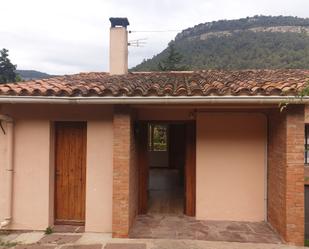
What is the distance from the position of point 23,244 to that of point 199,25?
38254 mm

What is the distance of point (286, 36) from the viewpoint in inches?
1232

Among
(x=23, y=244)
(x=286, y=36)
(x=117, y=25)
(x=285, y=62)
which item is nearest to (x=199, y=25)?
(x=286, y=36)

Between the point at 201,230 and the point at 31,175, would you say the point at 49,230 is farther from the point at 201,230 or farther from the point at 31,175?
the point at 201,230

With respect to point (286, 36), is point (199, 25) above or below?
above

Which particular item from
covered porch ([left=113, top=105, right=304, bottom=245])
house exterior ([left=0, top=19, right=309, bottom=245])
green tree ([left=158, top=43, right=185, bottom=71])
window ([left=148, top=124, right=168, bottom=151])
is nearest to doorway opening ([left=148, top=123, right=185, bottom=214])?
window ([left=148, top=124, right=168, bottom=151])

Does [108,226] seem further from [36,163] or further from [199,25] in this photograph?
[199,25]

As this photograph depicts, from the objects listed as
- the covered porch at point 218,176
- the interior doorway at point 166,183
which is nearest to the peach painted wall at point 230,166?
the covered porch at point 218,176

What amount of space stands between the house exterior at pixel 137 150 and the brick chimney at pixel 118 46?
3.32 metres

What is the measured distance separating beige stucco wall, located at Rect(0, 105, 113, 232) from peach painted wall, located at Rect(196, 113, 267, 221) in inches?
106

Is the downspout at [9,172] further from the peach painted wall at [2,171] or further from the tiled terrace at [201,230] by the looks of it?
the tiled terrace at [201,230]

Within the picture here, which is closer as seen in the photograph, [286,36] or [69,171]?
[69,171]

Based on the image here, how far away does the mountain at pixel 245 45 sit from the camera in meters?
27.0

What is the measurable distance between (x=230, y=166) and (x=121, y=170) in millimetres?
3256

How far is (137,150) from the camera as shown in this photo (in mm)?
9156
